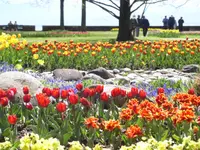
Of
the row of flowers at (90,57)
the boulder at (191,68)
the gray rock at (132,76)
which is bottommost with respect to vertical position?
the gray rock at (132,76)

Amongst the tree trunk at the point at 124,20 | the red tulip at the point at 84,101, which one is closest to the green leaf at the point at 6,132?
the red tulip at the point at 84,101

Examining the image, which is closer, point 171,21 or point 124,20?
point 124,20

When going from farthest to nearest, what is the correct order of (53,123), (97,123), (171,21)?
(171,21) < (53,123) < (97,123)

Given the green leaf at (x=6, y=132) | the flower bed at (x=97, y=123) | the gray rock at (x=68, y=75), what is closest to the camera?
the flower bed at (x=97, y=123)

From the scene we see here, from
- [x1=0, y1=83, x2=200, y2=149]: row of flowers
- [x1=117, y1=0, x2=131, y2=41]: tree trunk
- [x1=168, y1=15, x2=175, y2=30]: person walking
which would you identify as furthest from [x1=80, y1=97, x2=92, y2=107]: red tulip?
[x1=168, y1=15, x2=175, y2=30]: person walking

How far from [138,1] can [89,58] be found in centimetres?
1369

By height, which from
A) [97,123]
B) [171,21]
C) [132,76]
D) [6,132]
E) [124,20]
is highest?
[124,20]

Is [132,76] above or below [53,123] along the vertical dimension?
below

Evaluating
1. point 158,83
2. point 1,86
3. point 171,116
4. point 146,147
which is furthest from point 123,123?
point 158,83

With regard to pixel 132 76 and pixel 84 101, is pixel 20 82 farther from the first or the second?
pixel 132 76

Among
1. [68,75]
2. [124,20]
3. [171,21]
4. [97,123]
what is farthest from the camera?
[171,21]

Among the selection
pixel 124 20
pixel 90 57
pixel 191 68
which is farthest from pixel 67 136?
A: pixel 124 20

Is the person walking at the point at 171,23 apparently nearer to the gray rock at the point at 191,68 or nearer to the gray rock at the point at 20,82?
the gray rock at the point at 191,68

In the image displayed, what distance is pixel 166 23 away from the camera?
4403 centimetres
